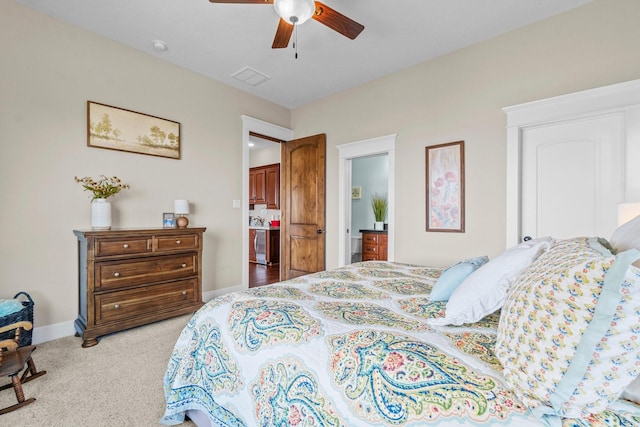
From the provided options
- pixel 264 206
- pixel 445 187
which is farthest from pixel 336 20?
pixel 264 206

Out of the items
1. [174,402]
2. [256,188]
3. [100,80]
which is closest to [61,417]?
[174,402]

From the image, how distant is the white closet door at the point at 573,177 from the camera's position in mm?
2383

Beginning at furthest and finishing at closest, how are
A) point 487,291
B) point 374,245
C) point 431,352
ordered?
point 374,245, point 487,291, point 431,352

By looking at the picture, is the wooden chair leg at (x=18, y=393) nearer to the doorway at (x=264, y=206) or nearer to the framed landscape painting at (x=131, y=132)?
the framed landscape painting at (x=131, y=132)

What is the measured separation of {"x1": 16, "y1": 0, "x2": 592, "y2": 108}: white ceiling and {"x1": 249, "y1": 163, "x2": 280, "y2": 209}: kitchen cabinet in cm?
338

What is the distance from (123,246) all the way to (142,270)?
294mm

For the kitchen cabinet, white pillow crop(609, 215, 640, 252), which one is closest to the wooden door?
the kitchen cabinet

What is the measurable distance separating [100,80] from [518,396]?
391 cm

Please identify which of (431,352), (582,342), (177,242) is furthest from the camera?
(177,242)

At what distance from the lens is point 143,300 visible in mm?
2820

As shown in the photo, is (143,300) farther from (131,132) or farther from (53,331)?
(131,132)

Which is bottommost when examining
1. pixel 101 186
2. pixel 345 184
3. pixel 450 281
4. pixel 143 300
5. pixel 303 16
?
pixel 143 300

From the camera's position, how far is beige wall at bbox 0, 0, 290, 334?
248 cm

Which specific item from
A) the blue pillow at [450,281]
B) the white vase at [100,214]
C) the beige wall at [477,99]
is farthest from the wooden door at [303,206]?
the blue pillow at [450,281]
